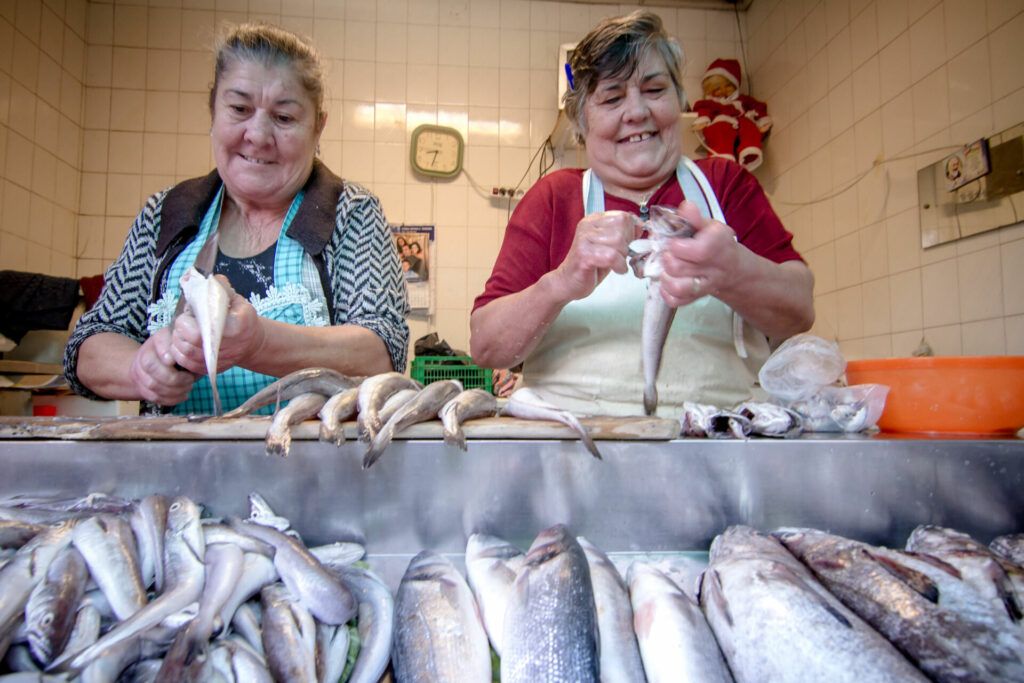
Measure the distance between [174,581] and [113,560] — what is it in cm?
14

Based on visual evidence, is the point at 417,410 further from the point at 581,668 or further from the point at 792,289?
the point at 792,289

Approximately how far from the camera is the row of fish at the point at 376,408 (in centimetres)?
139

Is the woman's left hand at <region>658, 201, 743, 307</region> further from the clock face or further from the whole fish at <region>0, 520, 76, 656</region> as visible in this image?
the clock face

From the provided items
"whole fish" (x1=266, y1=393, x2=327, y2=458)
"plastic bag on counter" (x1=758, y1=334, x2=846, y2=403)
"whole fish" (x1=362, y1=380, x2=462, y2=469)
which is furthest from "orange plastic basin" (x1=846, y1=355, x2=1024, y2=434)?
"whole fish" (x1=266, y1=393, x2=327, y2=458)

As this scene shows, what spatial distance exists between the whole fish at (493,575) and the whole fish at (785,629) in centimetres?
41

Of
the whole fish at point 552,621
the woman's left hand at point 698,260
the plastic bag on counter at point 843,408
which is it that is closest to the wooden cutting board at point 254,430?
the whole fish at point 552,621

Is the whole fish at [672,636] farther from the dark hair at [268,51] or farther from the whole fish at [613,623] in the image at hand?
the dark hair at [268,51]

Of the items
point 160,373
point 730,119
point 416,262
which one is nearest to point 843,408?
point 160,373

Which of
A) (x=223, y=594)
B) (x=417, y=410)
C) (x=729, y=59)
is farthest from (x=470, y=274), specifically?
(x=223, y=594)

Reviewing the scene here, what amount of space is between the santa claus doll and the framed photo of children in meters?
2.95

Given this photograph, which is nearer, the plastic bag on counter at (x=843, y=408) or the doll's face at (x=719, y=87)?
the plastic bag on counter at (x=843, y=408)

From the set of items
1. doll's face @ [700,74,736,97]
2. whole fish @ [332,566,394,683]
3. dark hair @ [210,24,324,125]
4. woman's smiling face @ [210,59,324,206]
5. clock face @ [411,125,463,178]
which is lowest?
whole fish @ [332,566,394,683]

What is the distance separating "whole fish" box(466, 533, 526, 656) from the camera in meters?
1.25

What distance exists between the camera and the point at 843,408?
6.30ft
